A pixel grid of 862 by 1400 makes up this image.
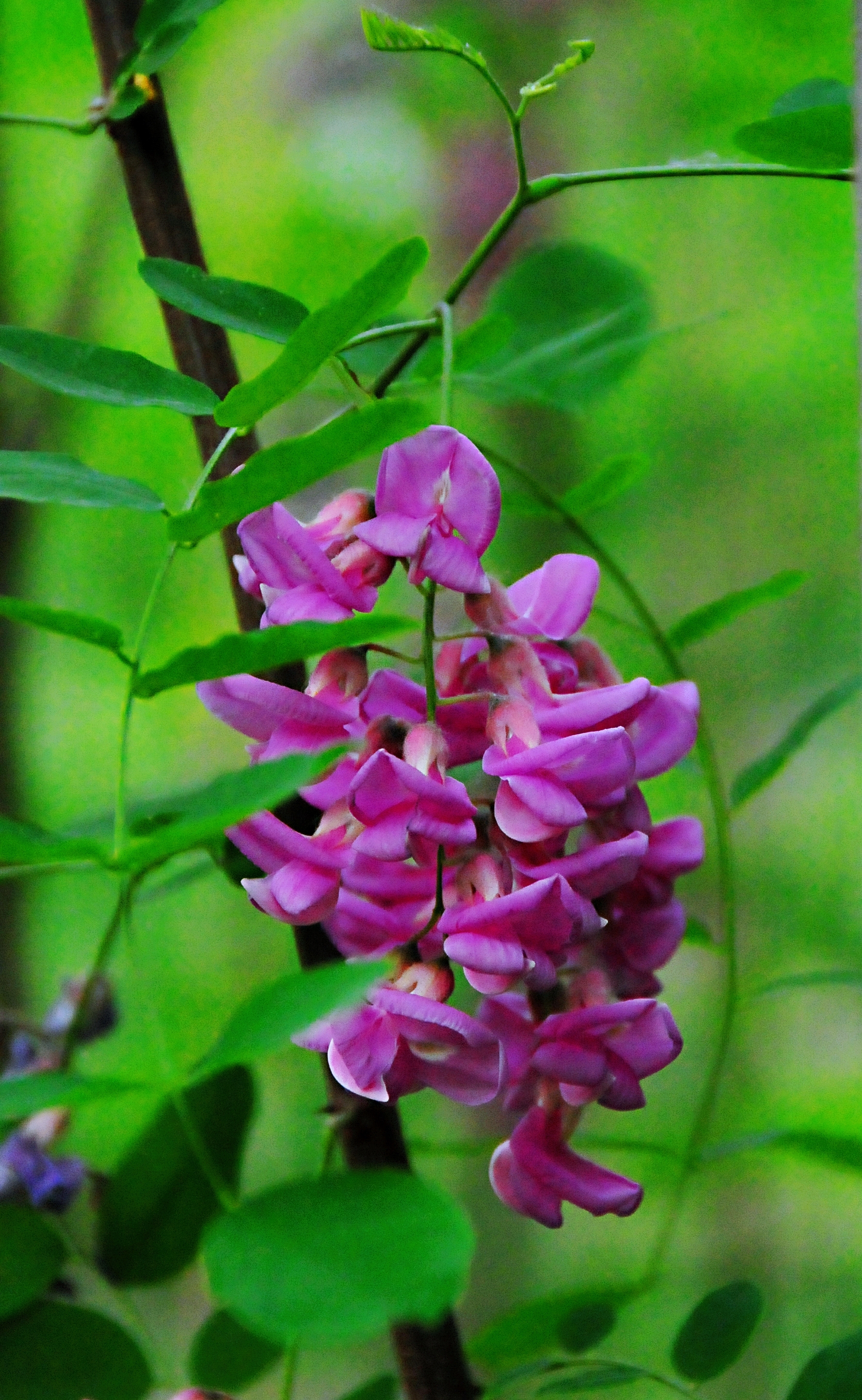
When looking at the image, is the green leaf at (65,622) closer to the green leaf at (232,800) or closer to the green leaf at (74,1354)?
the green leaf at (232,800)

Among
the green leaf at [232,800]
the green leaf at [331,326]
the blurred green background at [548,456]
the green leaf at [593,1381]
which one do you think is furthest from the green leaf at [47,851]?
the blurred green background at [548,456]

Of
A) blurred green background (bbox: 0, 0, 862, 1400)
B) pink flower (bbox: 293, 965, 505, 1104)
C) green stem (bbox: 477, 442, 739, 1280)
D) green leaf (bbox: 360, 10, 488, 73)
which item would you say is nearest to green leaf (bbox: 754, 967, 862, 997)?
green stem (bbox: 477, 442, 739, 1280)

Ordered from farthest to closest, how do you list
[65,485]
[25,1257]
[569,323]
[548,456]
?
[548,456], [569,323], [25,1257], [65,485]

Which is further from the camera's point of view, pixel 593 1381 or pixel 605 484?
pixel 605 484

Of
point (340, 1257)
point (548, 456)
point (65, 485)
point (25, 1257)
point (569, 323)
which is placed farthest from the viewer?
point (548, 456)

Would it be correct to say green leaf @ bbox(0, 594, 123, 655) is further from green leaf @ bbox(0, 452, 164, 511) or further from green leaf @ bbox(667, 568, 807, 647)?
green leaf @ bbox(667, 568, 807, 647)

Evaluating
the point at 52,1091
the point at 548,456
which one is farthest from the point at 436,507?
the point at 548,456

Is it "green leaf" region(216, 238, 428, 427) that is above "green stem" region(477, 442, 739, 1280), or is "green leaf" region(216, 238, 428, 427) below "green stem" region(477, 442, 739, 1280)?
above

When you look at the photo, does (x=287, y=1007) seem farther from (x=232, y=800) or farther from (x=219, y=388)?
(x=219, y=388)
